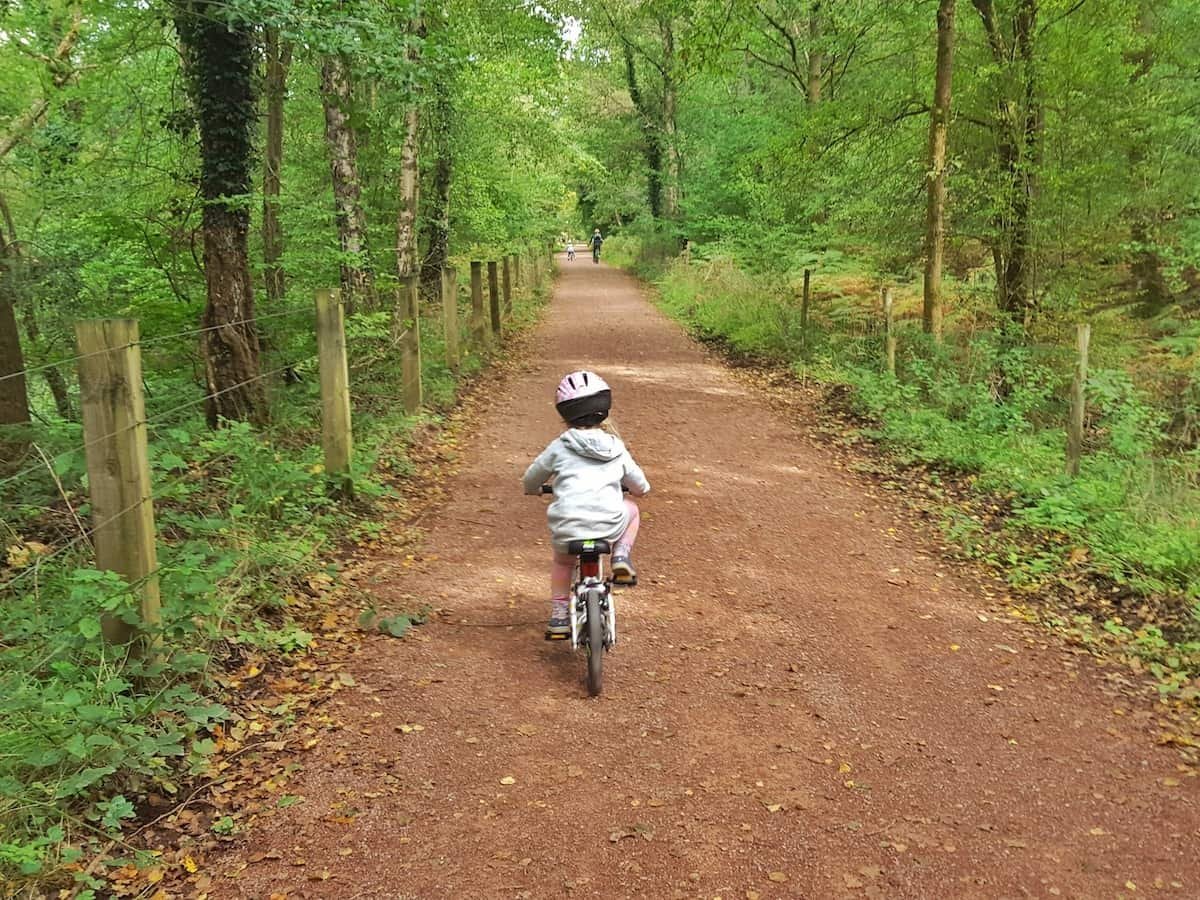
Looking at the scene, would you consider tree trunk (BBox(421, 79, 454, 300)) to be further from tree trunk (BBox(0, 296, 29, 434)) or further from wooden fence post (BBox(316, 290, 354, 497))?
tree trunk (BBox(0, 296, 29, 434))

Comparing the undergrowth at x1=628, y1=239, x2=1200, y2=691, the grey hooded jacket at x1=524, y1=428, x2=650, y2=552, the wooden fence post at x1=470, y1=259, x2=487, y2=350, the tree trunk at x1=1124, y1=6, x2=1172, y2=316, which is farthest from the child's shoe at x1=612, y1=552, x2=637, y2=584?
the tree trunk at x1=1124, y1=6, x2=1172, y2=316

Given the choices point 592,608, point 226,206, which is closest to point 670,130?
point 226,206

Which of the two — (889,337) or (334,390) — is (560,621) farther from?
(889,337)

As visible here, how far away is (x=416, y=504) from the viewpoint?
7.91 m

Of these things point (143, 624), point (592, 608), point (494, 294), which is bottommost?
point (592, 608)

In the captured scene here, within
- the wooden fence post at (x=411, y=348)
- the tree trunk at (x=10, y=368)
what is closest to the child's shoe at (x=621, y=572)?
the tree trunk at (x=10, y=368)

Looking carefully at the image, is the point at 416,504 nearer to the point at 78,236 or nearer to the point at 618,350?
the point at 78,236

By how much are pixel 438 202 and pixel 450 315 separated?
6.07 metres

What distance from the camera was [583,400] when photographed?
4801 mm

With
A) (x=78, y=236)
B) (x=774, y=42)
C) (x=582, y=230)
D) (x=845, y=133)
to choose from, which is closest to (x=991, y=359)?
(x=845, y=133)

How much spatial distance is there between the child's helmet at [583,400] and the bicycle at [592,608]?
687 mm

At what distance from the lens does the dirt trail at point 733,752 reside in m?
3.37

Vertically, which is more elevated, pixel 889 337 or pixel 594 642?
pixel 889 337

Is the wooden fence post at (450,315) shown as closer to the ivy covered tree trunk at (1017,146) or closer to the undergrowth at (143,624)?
the undergrowth at (143,624)
